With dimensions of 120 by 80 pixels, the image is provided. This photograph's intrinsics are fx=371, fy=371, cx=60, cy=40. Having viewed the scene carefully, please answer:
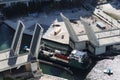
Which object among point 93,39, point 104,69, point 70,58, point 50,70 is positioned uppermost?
point 93,39

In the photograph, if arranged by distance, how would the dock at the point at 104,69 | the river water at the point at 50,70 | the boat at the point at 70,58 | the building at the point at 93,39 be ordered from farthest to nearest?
the building at the point at 93,39, the boat at the point at 70,58, the river water at the point at 50,70, the dock at the point at 104,69

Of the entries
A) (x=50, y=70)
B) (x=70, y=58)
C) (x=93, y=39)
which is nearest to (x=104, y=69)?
(x=70, y=58)

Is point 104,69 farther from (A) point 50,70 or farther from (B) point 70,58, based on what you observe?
(A) point 50,70

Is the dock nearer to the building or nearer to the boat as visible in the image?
the boat

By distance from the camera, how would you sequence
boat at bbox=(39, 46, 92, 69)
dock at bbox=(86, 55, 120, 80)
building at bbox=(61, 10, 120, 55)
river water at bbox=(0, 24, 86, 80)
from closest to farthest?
dock at bbox=(86, 55, 120, 80) → river water at bbox=(0, 24, 86, 80) → boat at bbox=(39, 46, 92, 69) → building at bbox=(61, 10, 120, 55)

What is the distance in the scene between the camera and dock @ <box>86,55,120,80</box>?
2238 inches

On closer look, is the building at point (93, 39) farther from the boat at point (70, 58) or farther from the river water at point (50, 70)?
the river water at point (50, 70)

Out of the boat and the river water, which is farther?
the boat

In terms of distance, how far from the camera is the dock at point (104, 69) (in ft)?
186

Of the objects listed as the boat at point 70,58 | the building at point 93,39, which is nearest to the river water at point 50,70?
the boat at point 70,58

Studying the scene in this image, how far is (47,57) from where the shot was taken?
6288 centimetres

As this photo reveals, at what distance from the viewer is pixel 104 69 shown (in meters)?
58.6

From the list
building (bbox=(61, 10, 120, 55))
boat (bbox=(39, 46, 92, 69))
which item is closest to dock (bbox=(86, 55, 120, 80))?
boat (bbox=(39, 46, 92, 69))

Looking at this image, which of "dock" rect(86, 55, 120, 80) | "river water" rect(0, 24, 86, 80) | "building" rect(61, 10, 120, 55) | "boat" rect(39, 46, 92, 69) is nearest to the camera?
"dock" rect(86, 55, 120, 80)
